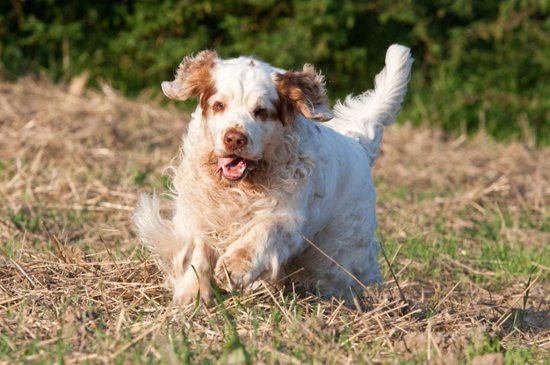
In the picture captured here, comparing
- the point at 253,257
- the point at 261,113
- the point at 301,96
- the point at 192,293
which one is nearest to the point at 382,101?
the point at 301,96

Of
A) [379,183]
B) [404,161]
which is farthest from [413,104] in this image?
[379,183]

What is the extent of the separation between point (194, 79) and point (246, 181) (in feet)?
1.40

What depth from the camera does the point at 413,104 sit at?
433 inches

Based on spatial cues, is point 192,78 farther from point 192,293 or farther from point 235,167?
point 192,293

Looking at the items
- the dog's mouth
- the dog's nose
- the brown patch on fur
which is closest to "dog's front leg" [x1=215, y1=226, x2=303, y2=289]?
the dog's mouth

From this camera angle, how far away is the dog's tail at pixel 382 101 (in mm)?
5211

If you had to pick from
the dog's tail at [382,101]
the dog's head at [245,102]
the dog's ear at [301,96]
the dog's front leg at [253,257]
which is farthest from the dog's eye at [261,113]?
the dog's tail at [382,101]

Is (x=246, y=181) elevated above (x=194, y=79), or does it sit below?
below

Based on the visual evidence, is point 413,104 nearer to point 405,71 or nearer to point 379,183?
point 379,183

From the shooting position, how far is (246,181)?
399 cm

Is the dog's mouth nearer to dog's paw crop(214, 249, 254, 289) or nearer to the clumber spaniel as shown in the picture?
the clumber spaniel

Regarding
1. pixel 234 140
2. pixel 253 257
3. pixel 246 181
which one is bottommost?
pixel 253 257

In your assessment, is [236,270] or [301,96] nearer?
[236,270]

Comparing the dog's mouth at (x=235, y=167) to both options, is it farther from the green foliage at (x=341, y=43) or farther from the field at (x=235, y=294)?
the green foliage at (x=341, y=43)
